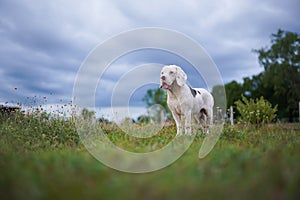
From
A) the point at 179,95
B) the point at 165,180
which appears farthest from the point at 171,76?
the point at 165,180

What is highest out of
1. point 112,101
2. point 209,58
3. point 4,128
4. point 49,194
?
point 209,58

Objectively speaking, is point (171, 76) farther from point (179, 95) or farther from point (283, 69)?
point (283, 69)

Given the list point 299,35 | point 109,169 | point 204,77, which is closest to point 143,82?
point 204,77

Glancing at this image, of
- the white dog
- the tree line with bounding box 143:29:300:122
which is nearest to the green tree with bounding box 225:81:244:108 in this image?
the tree line with bounding box 143:29:300:122

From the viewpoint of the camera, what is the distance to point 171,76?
7.34 m

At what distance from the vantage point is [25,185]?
2.65m

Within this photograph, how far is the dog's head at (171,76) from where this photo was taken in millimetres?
7227

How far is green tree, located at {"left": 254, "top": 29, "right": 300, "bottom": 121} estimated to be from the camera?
39750mm

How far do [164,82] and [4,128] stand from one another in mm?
4389

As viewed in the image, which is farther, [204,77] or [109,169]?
[204,77]

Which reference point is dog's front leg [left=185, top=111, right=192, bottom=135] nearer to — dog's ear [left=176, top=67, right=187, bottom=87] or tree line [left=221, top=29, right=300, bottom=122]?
dog's ear [left=176, top=67, right=187, bottom=87]

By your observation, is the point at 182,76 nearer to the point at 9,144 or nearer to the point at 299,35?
the point at 9,144

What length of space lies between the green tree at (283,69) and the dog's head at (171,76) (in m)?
35.6

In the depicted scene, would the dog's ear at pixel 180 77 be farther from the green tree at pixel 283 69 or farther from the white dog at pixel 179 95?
the green tree at pixel 283 69
